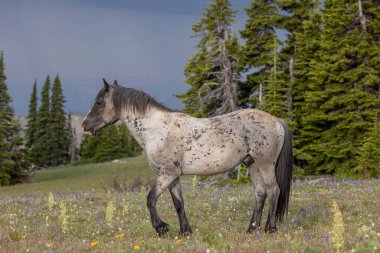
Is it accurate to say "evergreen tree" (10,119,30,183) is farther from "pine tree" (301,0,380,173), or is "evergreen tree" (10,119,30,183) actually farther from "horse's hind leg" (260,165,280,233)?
"horse's hind leg" (260,165,280,233)

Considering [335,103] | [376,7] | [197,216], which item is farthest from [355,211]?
[376,7]

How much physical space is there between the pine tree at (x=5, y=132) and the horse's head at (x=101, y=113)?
44396mm

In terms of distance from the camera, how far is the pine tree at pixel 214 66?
32.7m

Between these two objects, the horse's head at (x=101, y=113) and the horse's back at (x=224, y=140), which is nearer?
the horse's back at (x=224, y=140)

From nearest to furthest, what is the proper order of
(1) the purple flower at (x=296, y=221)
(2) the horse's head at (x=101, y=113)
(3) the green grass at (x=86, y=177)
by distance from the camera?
(2) the horse's head at (x=101, y=113) < (1) the purple flower at (x=296, y=221) < (3) the green grass at (x=86, y=177)

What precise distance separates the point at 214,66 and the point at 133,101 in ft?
83.2

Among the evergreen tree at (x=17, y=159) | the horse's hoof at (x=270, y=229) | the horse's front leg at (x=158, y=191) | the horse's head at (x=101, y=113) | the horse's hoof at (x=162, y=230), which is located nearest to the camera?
the horse's front leg at (x=158, y=191)

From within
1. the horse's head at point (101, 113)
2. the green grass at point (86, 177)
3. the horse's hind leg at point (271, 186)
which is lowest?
the green grass at point (86, 177)

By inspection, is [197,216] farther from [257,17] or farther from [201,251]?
[257,17]

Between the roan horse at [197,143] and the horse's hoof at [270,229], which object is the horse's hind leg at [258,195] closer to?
the roan horse at [197,143]

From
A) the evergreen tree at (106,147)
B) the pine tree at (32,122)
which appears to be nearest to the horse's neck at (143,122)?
the evergreen tree at (106,147)

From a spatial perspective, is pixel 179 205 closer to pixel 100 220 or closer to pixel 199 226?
pixel 199 226

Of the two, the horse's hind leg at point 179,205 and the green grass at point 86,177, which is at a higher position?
the horse's hind leg at point 179,205

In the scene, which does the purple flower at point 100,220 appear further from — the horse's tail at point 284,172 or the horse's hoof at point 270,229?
the horse's tail at point 284,172
